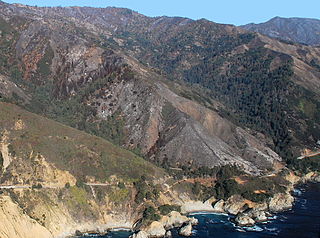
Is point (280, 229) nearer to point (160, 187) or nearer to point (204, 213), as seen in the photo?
point (204, 213)

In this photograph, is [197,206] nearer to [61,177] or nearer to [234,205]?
[234,205]

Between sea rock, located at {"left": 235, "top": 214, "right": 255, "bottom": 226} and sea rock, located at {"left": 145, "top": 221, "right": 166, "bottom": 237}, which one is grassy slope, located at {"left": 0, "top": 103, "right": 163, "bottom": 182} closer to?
sea rock, located at {"left": 145, "top": 221, "right": 166, "bottom": 237}

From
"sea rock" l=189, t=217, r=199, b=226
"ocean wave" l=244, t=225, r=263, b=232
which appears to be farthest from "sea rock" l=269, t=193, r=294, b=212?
"sea rock" l=189, t=217, r=199, b=226

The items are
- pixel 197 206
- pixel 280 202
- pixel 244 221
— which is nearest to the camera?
pixel 244 221

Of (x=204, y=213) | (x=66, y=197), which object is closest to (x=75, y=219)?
(x=66, y=197)

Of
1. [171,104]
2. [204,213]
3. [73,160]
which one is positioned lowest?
[204,213]

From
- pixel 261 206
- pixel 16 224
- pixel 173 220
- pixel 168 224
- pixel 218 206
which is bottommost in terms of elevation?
pixel 168 224

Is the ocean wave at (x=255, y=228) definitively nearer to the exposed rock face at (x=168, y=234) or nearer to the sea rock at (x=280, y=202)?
the sea rock at (x=280, y=202)

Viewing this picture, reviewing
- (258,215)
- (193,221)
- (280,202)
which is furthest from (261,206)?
(193,221)
